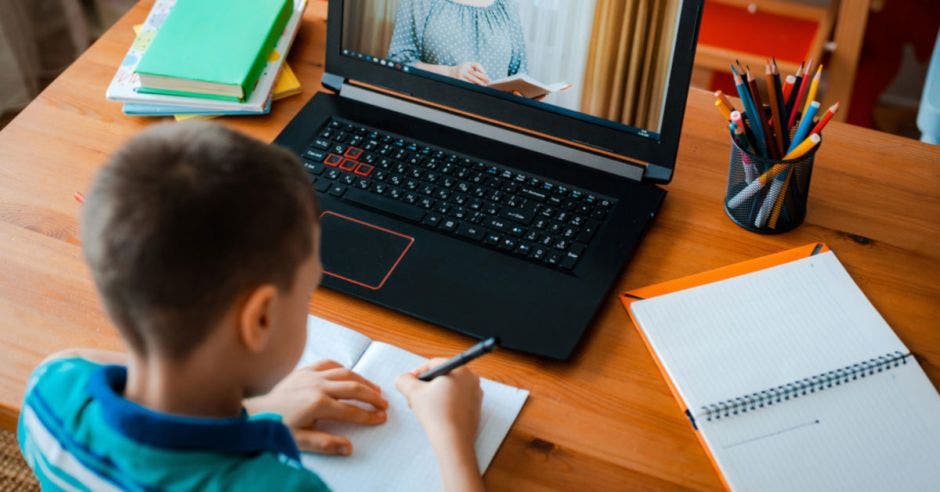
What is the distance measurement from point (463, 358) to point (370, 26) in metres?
0.49

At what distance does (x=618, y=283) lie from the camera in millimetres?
Answer: 1062

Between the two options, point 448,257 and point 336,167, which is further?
point 336,167

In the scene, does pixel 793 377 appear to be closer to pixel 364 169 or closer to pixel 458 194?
pixel 458 194

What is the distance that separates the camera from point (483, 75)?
118 centimetres

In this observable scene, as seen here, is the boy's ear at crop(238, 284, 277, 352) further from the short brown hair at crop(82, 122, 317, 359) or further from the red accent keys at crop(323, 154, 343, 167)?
the red accent keys at crop(323, 154, 343, 167)

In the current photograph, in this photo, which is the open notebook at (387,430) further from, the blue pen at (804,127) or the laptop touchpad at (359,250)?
the blue pen at (804,127)

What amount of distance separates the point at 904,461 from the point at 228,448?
57 cm

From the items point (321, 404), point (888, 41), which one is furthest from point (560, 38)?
point (888, 41)

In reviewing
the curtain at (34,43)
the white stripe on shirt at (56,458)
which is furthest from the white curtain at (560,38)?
the curtain at (34,43)

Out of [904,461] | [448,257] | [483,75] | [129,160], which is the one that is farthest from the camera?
[483,75]

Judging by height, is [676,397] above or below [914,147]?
below

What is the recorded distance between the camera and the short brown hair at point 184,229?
2.19 ft

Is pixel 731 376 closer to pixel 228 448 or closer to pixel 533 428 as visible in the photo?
pixel 533 428

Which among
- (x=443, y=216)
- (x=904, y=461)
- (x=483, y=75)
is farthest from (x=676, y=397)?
(x=483, y=75)
